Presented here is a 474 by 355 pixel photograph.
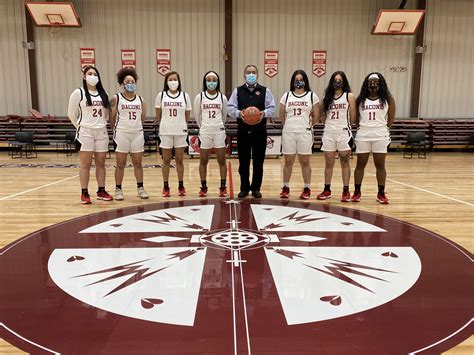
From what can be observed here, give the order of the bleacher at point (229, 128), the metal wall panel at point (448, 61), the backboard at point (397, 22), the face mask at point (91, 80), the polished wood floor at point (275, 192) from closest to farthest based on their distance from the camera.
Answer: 1. the polished wood floor at point (275, 192)
2. the face mask at point (91, 80)
3. the backboard at point (397, 22)
4. the bleacher at point (229, 128)
5. the metal wall panel at point (448, 61)

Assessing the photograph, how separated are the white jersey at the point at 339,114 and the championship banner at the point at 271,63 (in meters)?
7.35

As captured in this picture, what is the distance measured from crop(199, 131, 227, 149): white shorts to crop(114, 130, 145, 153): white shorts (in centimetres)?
75

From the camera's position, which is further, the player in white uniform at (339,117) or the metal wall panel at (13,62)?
the metal wall panel at (13,62)

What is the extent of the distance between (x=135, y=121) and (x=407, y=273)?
3431 millimetres

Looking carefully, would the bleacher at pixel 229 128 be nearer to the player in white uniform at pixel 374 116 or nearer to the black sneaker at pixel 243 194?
the black sneaker at pixel 243 194

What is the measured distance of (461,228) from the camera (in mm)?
3807

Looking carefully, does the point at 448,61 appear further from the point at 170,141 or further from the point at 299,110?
the point at 170,141

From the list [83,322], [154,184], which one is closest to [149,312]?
[83,322]

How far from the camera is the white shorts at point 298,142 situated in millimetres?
4836

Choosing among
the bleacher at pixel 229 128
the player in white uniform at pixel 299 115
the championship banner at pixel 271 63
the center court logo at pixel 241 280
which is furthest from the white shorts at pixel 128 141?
the championship banner at pixel 271 63

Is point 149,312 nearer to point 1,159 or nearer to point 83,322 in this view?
point 83,322

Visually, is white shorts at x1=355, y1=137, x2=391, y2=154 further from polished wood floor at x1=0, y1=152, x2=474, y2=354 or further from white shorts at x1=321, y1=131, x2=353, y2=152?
polished wood floor at x1=0, y1=152, x2=474, y2=354

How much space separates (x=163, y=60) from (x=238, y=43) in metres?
2.20

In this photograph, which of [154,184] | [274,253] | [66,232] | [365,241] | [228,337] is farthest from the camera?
[154,184]
